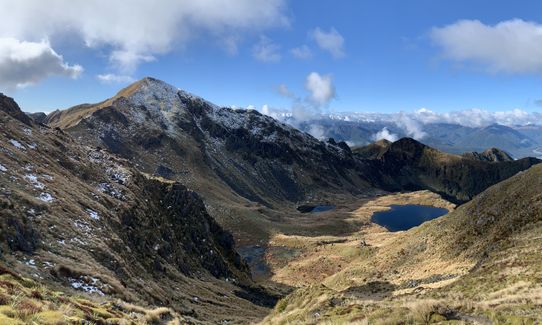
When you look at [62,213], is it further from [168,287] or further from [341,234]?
[341,234]

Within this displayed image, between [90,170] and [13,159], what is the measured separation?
1807 cm

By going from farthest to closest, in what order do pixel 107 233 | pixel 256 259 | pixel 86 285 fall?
pixel 256 259 < pixel 107 233 < pixel 86 285

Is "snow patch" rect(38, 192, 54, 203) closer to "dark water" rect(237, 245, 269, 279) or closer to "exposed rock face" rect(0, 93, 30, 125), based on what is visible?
"exposed rock face" rect(0, 93, 30, 125)

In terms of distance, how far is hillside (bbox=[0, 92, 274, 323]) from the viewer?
104 ft

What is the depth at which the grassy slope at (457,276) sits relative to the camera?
1691cm

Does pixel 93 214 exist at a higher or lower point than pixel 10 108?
lower

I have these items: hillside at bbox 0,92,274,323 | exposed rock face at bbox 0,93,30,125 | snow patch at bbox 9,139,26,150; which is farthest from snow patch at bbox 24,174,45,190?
exposed rock face at bbox 0,93,30,125

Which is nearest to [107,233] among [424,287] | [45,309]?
[45,309]

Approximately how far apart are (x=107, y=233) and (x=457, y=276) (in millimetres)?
37804

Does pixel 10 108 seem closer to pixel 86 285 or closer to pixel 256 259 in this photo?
pixel 256 259

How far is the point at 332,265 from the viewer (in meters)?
98.4

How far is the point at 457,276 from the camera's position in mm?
41375

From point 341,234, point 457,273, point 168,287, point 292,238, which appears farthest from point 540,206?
point 341,234

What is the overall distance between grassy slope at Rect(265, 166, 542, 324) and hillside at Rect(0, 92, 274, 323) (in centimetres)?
1450
